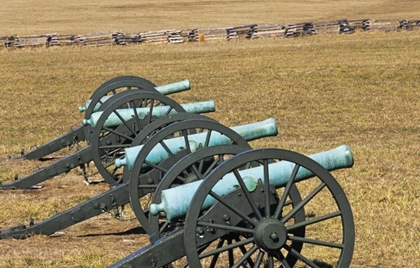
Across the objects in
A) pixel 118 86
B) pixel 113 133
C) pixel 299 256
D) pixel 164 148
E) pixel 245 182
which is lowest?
pixel 113 133

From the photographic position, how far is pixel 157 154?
7957mm

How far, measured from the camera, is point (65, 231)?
30.7 feet

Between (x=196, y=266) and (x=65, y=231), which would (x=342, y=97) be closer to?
(x=65, y=231)

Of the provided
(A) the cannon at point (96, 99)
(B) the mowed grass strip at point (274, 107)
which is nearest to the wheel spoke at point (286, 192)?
(B) the mowed grass strip at point (274, 107)

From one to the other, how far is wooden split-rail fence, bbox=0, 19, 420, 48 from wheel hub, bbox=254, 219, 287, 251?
34.3 metres

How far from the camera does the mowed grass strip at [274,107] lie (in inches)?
339

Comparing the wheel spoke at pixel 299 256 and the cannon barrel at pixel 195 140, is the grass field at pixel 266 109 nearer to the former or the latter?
the cannon barrel at pixel 195 140

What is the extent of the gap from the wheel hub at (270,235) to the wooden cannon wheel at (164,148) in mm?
1562

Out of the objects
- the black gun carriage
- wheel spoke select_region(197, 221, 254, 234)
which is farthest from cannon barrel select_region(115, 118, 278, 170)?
wheel spoke select_region(197, 221, 254, 234)

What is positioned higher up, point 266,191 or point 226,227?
point 266,191

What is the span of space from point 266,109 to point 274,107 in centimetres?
28

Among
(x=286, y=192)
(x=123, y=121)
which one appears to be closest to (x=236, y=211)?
(x=286, y=192)

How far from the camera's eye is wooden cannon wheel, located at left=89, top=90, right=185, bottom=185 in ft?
33.3

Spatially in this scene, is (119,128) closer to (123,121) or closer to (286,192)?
(123,121)
